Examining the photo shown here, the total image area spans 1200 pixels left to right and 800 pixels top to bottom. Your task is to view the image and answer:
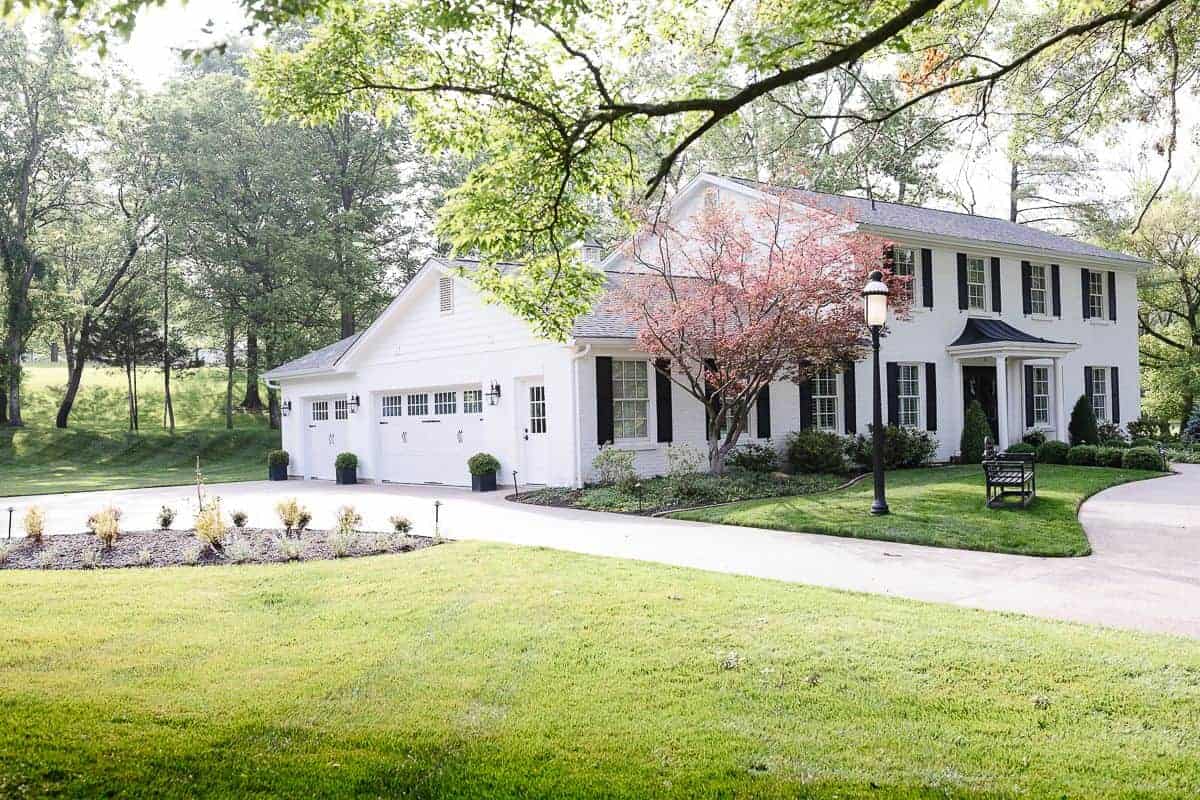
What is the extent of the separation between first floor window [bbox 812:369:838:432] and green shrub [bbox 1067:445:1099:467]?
4.82 m

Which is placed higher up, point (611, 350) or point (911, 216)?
point (911, 216)

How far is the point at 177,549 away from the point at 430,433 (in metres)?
10.2

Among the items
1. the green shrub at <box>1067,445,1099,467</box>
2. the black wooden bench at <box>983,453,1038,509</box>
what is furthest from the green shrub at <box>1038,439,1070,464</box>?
the black wooden bench at <box>983,453,1038,509</box>

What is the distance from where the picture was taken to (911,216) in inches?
851

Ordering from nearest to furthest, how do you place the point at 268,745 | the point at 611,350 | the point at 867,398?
the point at 268,745, the point at 611,350, the point at 867,398

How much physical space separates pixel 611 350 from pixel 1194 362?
860 inches

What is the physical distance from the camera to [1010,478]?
12180 millimetres

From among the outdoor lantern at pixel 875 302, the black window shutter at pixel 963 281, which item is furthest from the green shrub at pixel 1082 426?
the outdoor lantern at pixel 875 302

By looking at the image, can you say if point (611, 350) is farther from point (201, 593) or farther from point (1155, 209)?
point (1155, 209)

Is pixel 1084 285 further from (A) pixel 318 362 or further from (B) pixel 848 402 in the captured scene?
(A) pixel 318 362

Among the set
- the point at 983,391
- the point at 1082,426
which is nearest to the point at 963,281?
the point at 983,391

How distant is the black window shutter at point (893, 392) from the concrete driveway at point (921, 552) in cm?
497

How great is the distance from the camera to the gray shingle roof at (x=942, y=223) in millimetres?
19031

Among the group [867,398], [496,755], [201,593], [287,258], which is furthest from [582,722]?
[287,258]
